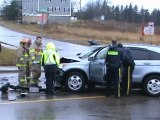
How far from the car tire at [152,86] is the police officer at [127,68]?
50cm

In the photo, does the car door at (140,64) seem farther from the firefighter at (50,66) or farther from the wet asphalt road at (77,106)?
the firefighter at (50,66)

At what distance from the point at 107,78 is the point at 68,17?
104140mm

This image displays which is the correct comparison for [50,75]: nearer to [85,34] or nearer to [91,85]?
[91,85]

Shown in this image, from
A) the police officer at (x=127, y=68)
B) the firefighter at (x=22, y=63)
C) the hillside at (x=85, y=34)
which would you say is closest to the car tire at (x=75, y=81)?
the police officer at (x=127, y=68)

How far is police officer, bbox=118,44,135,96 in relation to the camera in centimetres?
1304

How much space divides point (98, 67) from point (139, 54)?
131cm

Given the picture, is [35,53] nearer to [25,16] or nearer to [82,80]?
[82,80]

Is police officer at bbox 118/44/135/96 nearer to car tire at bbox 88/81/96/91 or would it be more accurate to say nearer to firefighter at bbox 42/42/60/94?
car tire at bbox 88/81/96/91

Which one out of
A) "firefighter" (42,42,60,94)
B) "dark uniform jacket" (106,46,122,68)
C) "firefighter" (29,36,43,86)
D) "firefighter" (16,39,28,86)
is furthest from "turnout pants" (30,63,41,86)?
"dark uniform jacket" (106,46,122,68)

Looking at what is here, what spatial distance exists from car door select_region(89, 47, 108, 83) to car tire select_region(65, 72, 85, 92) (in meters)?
0.32

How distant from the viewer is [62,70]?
1395 cm

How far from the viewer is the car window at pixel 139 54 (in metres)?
13.7

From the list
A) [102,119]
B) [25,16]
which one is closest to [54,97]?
[102,119]

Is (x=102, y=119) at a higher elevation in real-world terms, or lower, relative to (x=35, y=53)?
lower
